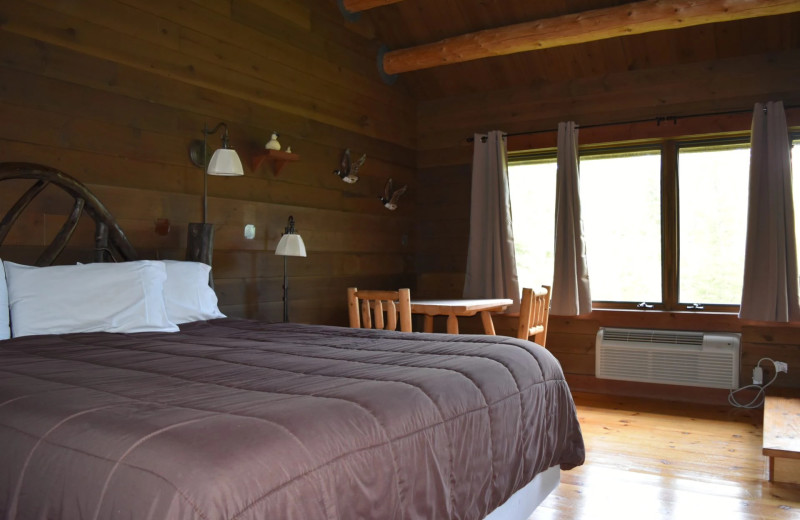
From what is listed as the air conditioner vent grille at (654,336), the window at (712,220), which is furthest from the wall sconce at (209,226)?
the window at (712,220)

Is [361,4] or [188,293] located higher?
[361,4]

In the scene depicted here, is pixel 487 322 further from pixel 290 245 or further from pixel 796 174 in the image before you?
pixel 796 174

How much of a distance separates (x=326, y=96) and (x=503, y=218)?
1.57 metres

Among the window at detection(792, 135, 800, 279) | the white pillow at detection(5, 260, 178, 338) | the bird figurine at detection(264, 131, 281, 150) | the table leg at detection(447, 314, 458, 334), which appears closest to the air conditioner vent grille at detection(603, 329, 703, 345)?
the window at detection(792, 135, 800, 279)

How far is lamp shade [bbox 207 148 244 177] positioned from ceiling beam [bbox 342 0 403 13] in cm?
172

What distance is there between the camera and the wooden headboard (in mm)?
2533

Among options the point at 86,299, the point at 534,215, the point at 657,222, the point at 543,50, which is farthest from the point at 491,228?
the point at 86,299

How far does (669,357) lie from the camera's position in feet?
13.8

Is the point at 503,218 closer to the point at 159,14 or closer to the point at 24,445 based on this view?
the point at 159,14

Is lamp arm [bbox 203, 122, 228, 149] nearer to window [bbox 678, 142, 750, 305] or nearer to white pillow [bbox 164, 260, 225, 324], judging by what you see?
white pillow [bbox 164, 260, 225, 324]

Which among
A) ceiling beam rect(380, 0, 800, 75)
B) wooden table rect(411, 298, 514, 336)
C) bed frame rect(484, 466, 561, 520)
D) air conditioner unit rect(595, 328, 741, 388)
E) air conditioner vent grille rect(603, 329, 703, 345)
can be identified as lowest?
bed frame rect(484, 466, 561, 520)

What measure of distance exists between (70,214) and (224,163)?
739 millimetres

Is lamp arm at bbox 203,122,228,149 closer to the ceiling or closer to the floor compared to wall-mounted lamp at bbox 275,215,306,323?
closer to the ceiling

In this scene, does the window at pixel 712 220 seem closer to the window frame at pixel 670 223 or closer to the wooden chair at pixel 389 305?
the window frame at pixel 670 223
